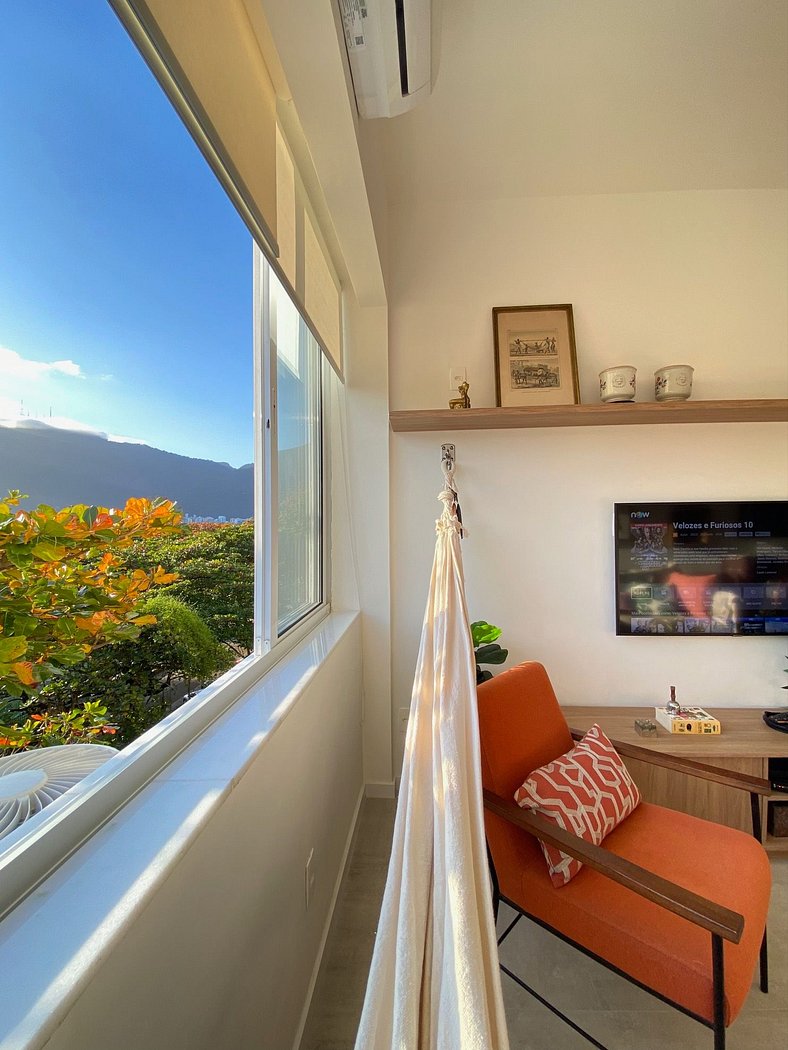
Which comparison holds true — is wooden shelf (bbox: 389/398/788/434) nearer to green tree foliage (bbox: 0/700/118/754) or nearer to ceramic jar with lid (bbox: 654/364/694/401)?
ceramic jar with lid (bbox: 654/364/694/401)

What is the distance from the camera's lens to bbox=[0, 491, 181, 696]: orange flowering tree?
0.50m

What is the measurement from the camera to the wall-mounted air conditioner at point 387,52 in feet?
3.82

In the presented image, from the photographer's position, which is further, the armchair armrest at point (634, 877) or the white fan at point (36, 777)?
the armchair armrest at point (634, 877)

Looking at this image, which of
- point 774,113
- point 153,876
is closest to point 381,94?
point 774,113

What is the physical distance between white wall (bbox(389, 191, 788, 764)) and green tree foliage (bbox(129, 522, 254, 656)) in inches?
48.7

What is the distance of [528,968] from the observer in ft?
4.97

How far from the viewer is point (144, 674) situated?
824 millimetres

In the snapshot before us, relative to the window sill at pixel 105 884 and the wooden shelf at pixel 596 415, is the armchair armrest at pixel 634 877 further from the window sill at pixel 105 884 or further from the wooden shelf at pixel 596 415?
the wooden shelf at pixel 596 415

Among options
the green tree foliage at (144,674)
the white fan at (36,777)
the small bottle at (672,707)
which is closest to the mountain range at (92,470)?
the green tree foliage at (144,674)

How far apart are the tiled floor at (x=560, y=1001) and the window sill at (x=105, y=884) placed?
0.95 meters

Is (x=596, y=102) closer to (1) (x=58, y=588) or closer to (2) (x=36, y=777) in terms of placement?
(1) (x=58, y=588)

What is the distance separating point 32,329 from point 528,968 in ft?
6.71

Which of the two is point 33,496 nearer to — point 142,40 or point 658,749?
point 142,40

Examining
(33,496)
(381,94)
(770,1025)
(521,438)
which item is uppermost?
(381,94)
